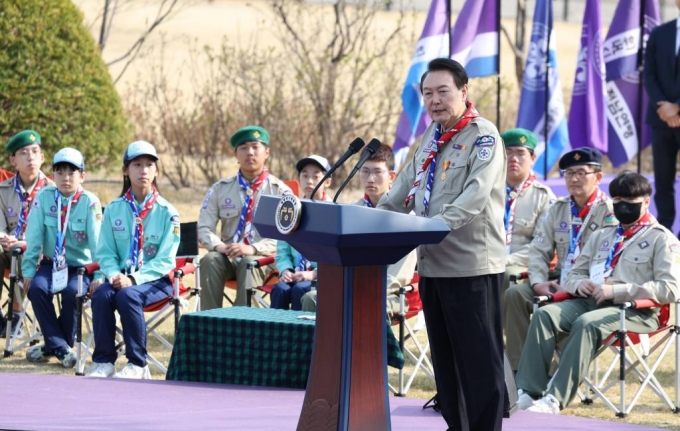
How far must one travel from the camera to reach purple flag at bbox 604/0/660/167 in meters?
11.1

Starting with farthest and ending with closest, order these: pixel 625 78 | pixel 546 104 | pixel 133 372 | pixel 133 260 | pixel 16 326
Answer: pixel 546 104 → pixel 625 78 → pixel 16 326 → pixel 133 260 → pixel 133 372

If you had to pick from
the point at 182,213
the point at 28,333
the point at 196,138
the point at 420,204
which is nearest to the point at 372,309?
the point at 420,204

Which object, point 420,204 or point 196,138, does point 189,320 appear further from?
point 196,138

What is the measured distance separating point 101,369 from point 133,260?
0.77 meters

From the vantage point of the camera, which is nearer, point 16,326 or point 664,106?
point 16,326

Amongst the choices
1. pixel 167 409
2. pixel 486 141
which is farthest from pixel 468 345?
pixel 167 409

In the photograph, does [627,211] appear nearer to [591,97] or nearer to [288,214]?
[288,214]

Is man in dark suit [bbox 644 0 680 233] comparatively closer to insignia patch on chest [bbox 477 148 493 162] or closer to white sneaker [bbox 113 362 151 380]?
white sneaker [bbox 113 362 151 380]

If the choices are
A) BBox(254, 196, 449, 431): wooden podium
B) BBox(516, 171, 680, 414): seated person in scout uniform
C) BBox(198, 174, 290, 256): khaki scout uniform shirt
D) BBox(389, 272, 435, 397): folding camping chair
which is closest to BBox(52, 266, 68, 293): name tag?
BBox(198, 174, 290, 256): khaki scout uniform shirt

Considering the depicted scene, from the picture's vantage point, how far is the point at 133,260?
26.5 feet

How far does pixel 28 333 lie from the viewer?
30.8ft

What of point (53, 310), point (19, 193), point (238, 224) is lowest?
point (53, 310)

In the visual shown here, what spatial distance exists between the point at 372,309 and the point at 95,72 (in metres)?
8.99

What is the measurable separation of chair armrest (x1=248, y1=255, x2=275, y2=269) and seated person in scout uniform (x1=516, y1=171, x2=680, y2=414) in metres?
2.11
